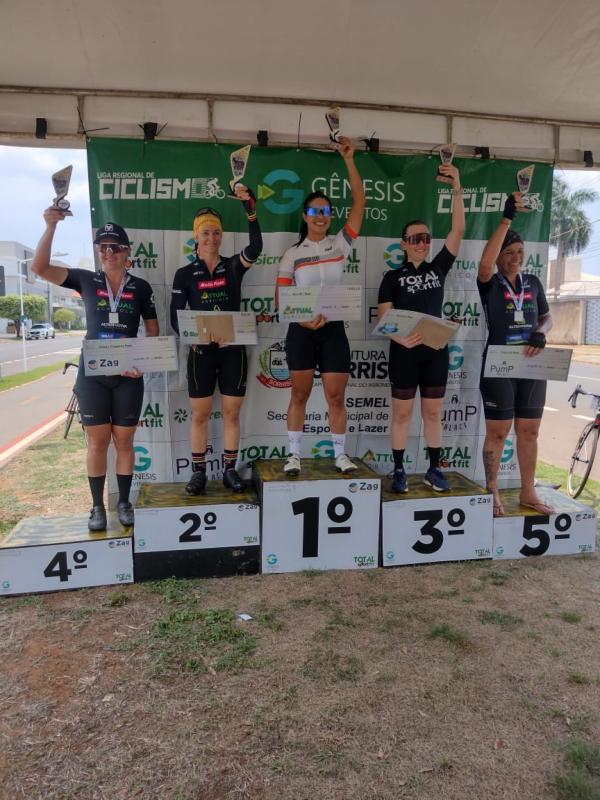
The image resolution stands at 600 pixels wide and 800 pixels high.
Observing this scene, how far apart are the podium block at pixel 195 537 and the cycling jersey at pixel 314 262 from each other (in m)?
1.45

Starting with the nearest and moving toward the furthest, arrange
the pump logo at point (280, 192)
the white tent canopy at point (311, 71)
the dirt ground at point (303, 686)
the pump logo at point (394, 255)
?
the dirt ground at point (303, 686) → the white tent canopy at point (311, 71) → the pump logo at point (280, 192) → the pump logo at point (394, 255)

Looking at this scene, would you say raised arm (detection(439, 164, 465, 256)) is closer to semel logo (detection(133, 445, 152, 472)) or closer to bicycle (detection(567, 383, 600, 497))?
bicycle (detection(567, 383, 600, 497))

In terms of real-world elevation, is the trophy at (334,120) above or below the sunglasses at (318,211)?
above

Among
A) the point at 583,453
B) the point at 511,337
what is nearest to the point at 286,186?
the point at 511,337

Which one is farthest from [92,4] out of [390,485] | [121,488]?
[390,485]

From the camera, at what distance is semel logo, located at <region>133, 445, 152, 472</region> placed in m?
3.77

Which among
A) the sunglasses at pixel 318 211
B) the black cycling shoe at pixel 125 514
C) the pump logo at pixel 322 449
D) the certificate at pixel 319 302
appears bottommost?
the black cycling shoe at pixel 125 514

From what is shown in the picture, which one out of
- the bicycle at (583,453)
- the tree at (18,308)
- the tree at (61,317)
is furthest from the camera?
the tree at (61,317)

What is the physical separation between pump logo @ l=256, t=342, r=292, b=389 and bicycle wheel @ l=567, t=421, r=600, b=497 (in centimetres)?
271

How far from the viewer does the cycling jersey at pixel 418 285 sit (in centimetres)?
348

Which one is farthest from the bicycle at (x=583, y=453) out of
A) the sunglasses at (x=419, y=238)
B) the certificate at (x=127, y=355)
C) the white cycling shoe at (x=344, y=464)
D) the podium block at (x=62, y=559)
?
the podium block at (x=62, y=559)

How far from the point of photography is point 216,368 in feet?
11.4

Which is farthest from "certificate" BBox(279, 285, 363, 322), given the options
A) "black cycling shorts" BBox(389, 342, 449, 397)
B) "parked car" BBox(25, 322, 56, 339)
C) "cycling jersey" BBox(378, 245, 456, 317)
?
"parked car" BBox(25, 322, 56, 339)

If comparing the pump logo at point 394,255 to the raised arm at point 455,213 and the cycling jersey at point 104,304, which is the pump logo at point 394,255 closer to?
the raised arm at point 455,213
